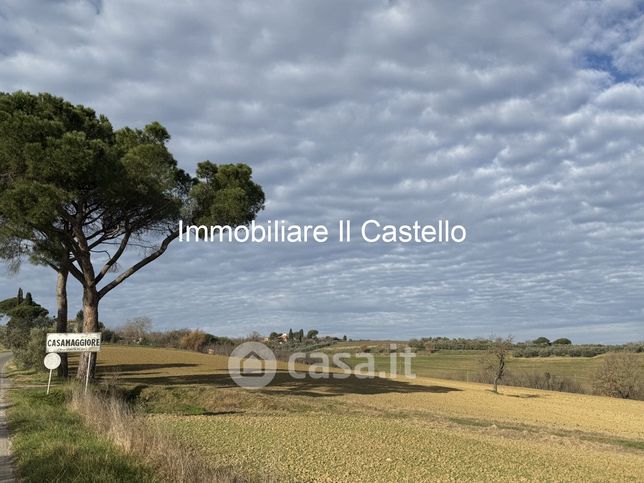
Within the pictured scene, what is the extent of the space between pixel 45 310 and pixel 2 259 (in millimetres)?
52005

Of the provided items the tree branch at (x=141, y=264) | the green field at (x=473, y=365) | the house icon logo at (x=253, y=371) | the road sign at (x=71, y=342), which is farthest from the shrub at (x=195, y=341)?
the road sign at (x=71, y=342)

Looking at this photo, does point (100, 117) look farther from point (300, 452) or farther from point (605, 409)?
point (605, 409)

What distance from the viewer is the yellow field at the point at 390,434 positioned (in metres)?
12.7

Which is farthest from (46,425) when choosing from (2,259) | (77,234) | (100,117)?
(100,117)

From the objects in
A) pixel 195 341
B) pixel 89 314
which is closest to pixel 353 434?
pixel 89 314

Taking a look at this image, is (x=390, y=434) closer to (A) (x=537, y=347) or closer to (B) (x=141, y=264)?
(B) (x=141, y=264)

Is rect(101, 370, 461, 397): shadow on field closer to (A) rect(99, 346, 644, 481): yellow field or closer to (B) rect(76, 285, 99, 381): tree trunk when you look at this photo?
(A) rect(99, 346, 644, 481): yellow field

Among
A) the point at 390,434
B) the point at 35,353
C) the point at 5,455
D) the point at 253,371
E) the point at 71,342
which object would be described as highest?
the point at 71,342

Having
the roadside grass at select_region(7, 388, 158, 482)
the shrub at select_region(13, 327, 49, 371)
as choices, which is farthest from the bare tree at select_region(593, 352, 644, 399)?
the roadside grass at select_region(7, 388, 158, 482)

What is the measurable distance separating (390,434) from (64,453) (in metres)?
10.6

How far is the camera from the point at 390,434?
58.6 ft

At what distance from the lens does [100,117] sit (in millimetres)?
28797

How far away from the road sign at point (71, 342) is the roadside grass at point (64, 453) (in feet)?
18.2

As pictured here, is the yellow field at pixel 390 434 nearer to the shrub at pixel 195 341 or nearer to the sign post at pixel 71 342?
the sign post at pixel 71 342
